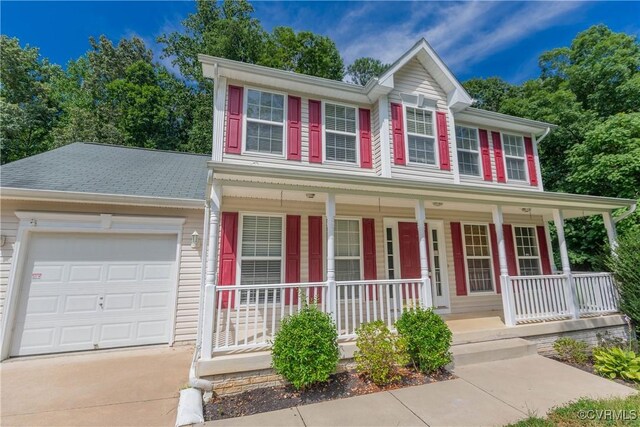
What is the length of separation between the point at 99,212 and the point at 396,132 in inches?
269

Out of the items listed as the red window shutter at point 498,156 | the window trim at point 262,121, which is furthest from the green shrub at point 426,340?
the red window shutter at point 498,156

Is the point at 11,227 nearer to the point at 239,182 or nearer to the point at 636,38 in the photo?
the point at 239,182

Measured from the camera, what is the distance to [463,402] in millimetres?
3521

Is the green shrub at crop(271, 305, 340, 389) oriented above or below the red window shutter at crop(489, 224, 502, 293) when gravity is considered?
below

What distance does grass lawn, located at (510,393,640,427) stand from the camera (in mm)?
3008

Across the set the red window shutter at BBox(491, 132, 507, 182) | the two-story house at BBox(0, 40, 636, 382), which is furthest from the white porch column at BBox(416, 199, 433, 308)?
the red window shutter at BBox(491, 132, 507, 182)

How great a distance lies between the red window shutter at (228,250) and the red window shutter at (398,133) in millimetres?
4164

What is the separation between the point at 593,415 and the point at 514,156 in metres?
7.39

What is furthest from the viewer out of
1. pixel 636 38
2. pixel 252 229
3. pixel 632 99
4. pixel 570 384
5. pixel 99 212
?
pixel 636 38

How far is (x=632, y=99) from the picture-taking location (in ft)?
37.8

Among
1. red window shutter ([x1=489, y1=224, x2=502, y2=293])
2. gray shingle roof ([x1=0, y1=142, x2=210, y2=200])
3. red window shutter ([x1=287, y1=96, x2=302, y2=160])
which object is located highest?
red window shutter ([x1=287, y1=96, x2=302, y2=160])

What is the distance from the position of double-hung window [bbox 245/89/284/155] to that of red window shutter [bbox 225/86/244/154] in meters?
0.18

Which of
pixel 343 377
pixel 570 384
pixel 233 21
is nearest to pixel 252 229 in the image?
pixel 343 377

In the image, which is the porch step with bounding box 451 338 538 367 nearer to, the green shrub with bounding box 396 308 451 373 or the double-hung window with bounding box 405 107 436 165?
the green shrub with bounding box 396 308 451 373
